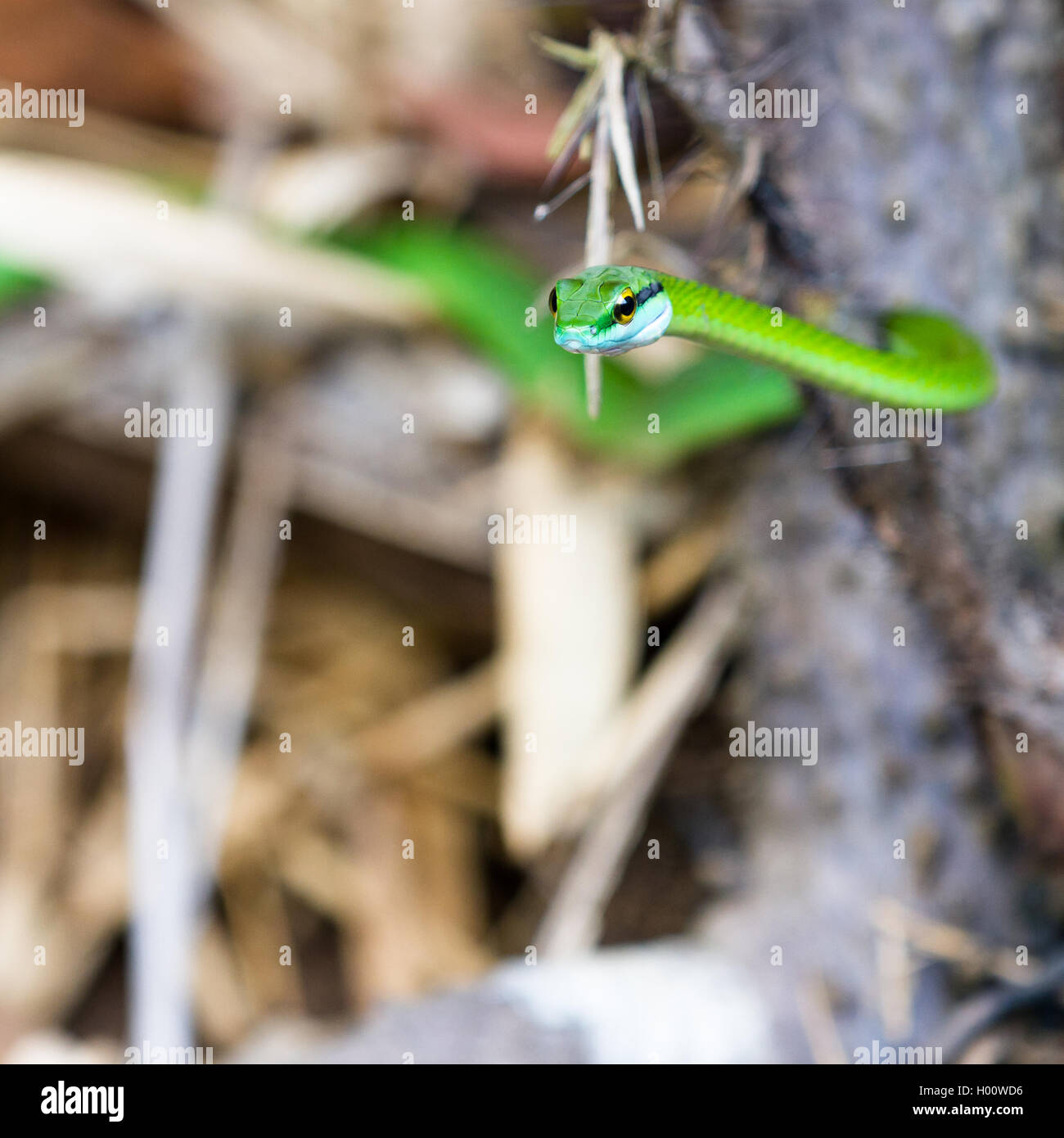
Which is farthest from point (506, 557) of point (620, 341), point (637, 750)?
point (620, 341)

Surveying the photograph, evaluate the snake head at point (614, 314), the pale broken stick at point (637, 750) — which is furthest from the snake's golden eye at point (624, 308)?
the pale broken stick at point (637, 750)

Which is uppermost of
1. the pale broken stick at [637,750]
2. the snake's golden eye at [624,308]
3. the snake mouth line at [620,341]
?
the snake's golden eye at [624,308]

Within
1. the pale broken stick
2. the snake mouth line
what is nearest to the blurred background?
the pale broken stick

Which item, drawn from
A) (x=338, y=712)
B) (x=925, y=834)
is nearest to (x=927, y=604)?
(x=925, y=834)

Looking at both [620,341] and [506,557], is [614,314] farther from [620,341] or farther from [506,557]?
[506,557]

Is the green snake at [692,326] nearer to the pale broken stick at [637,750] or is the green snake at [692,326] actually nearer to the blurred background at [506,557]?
the blurred background at [506,557]

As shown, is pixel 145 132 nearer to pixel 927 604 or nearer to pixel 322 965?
pixel 322 965
